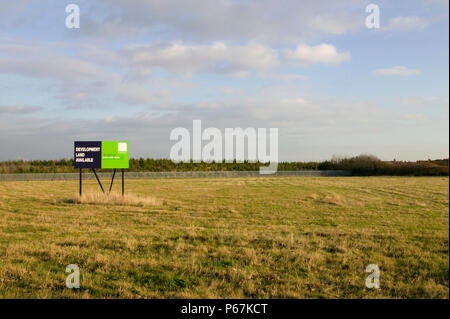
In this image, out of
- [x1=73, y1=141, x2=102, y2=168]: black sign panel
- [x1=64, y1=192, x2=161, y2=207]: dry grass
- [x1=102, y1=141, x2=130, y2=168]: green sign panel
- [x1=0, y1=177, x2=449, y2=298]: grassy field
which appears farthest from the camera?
[x1=102, y1=141, x2=130, y2=168]: green sign panel

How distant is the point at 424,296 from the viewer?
20.8ft

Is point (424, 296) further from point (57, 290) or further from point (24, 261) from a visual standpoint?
point (24, 261)

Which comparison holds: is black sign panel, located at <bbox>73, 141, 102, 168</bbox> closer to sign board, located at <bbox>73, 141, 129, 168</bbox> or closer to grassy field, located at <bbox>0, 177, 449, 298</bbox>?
sign board, located at <bbox>73, 141, 129, 168</bbox>

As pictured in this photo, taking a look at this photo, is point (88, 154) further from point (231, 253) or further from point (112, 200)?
point (231, 253)

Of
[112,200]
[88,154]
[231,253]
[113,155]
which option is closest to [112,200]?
[112,200]

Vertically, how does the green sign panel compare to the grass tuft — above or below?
above

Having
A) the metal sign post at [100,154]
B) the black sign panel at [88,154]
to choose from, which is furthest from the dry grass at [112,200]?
the black sign panel at [88,154]

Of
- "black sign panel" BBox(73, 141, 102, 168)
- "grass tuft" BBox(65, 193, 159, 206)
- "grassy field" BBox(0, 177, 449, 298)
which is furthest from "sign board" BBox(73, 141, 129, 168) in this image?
"grassy field" BBox(0, 177, 449, 298)

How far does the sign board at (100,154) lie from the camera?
2600cm

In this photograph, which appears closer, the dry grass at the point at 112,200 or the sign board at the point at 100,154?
the dry grass at the point at 112,200

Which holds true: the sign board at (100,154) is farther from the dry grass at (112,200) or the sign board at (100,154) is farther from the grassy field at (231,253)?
the grassy field at (231,253)

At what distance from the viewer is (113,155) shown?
26.2 m

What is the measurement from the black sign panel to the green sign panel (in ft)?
1.07

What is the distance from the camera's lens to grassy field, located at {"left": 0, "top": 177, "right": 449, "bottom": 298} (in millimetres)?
6953
